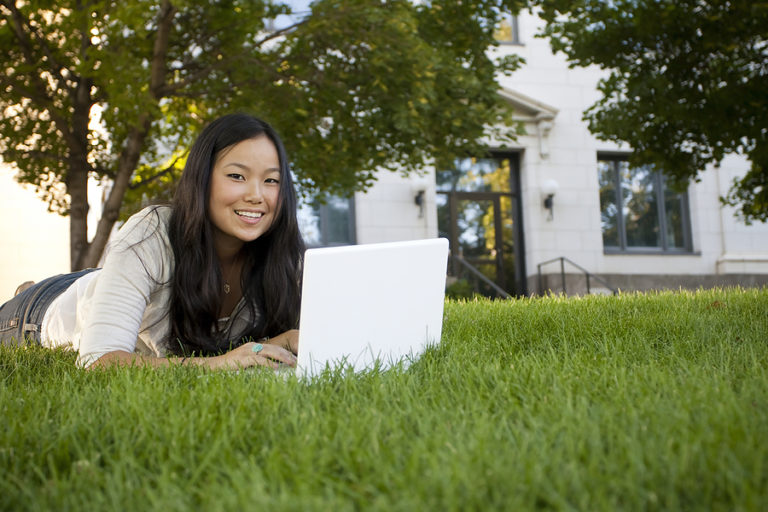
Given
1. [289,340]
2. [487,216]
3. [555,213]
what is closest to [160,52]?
[289,340]

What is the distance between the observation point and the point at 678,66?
833 cm

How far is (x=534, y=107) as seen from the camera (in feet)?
49.0

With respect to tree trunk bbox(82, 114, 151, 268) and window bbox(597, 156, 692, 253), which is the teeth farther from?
window bbox(597, 156, 692, 253)

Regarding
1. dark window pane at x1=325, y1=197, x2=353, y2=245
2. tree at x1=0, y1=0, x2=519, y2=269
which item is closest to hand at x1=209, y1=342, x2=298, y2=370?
tree at x1=0, y1=0, x2=519, y2=269

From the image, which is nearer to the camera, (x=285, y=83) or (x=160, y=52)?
(x=160, y=52)

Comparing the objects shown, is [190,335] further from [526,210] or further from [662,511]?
[526,210]

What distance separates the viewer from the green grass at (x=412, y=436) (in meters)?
1.39

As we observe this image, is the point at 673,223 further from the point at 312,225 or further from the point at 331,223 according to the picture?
the point at 312,225

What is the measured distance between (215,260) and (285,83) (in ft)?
17.6

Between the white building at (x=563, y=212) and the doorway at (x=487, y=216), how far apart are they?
2 centimetres

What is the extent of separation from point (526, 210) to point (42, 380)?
13054mm

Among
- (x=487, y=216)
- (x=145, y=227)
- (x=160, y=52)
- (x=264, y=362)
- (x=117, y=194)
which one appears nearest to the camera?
(x=264, y=362)

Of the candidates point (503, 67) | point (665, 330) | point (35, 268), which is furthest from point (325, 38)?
point (35, 268)

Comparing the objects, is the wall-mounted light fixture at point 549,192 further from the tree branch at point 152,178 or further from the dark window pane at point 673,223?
the tree branch at point 152,178
